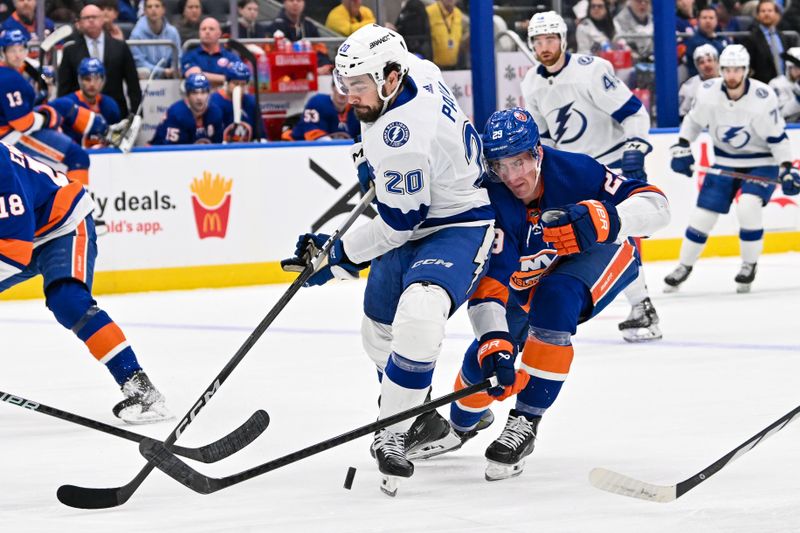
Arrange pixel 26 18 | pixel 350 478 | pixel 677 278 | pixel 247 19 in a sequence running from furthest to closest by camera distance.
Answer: pixel 247 19, pixel 26 18, pixel 677 278, pixel 350 478

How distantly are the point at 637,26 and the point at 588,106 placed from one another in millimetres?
4290

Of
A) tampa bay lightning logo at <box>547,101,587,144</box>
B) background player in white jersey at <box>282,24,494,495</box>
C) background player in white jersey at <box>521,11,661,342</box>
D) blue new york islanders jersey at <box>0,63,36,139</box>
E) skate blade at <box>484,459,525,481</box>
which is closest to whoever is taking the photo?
background player in white jersey at <box>282,24,494,495</box>

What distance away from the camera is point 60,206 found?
157 inches

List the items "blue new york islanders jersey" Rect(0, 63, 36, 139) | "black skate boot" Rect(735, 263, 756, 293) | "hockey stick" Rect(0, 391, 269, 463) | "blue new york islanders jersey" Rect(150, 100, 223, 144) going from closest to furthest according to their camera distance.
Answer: "hockey stick" Rect(0, 391, 269, 463)
"blue new york islanders jersey" Rect(0, 63, 36, 139)
"black skate boot" Rect(735, 263, 756, 293)
"blue new york islanders jersey" Rect(150, 100, 223, 144)

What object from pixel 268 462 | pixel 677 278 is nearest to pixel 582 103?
pixel 677 278

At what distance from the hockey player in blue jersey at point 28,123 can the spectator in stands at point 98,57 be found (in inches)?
21.8

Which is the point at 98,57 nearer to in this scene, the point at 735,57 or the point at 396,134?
the point at 735,57

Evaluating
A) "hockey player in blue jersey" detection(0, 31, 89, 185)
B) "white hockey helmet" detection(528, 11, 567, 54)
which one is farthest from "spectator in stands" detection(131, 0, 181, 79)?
"white hockey helmet" detection(528, 11, 567, 54)

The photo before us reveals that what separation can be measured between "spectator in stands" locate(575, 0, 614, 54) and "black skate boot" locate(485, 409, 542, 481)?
21.3 ft

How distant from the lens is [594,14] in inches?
379

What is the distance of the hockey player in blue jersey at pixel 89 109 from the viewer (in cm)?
771

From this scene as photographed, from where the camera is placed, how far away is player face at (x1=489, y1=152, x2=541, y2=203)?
3240mm

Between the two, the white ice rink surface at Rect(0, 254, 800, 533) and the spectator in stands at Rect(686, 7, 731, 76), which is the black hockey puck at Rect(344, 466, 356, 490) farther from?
the spectator in stands at Rect(686, 7, 731, 76)

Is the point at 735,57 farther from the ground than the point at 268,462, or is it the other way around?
the point at 735,57
